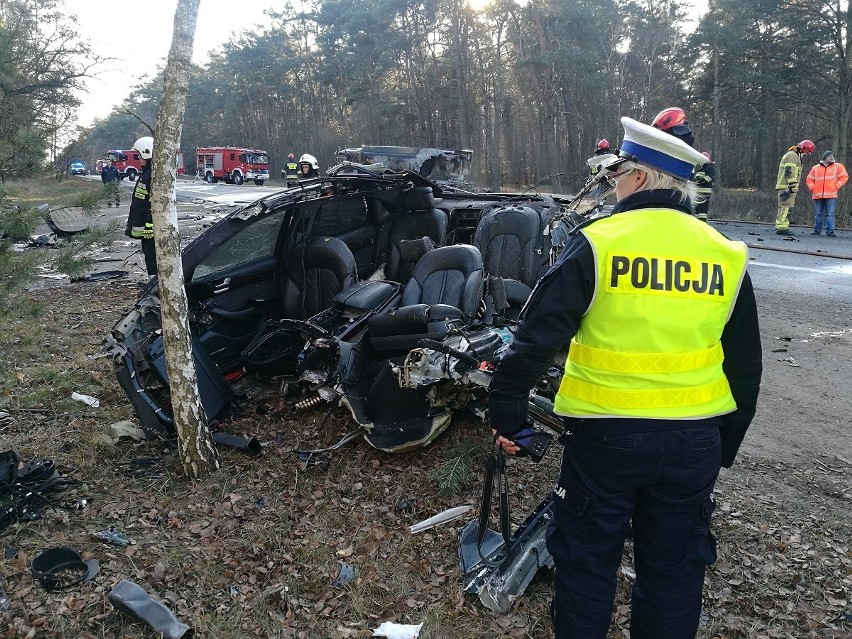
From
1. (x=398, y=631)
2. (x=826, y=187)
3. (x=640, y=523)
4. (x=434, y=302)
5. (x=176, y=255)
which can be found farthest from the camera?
(x=826, y=187)

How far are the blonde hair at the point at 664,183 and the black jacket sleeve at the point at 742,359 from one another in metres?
0.32

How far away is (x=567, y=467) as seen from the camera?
6.82 ft

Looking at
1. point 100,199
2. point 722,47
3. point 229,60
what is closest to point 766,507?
point 100,199

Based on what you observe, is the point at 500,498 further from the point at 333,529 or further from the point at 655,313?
the point at 655,313

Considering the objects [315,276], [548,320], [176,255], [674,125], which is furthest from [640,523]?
[315,276]

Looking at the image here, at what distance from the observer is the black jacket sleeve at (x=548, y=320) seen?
1.87 meters

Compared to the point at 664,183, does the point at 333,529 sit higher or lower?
lower

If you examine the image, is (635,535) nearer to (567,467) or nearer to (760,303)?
(567,467)

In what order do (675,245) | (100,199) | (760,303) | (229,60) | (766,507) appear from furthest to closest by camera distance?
(229,60) < (760,303) < (100,199) < (766,507) < (675,245)

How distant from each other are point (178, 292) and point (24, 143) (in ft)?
4.08

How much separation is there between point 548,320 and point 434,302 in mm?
3056

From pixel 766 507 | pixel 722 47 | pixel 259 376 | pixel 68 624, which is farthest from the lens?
pixel 722 47

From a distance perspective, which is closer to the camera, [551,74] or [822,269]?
[822,269]

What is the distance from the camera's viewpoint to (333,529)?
3523 millimetres
